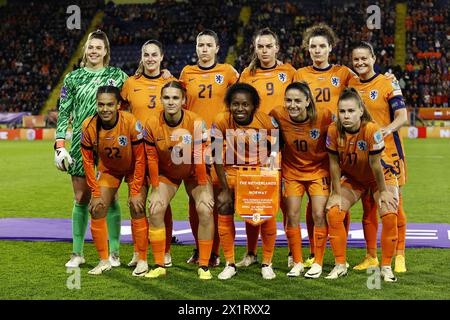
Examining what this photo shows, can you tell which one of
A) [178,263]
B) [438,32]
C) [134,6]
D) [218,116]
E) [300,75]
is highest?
[134,6]

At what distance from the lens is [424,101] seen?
2522cm

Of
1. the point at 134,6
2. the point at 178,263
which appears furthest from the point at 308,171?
the point at 134,6

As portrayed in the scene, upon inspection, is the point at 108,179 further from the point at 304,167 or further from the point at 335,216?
the point at 335,216

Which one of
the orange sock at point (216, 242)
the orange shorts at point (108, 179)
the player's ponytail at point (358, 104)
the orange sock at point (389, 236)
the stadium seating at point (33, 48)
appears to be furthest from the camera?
the stadium seating at point (33, 48)

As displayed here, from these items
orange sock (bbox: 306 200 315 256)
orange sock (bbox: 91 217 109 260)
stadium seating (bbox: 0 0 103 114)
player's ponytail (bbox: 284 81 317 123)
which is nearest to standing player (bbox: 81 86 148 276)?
orange sock (bbox: 91 217 109 260)

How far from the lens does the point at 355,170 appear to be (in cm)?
504

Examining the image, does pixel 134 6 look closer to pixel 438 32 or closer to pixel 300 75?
pixel 438 32

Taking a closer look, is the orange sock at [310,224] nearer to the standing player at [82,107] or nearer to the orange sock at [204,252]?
the orange sock at [204,252]

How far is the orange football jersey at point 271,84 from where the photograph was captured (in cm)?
548

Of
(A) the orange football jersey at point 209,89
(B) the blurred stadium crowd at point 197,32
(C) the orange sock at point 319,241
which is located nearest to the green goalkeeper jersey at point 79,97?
(A) the orange football jersey at point 209,89

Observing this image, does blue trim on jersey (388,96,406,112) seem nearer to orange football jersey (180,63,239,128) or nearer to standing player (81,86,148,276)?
orange football jersey (180,63,239,128)

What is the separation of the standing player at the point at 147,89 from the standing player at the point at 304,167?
3.30ft

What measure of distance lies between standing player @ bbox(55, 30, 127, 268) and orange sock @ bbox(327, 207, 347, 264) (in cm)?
179
